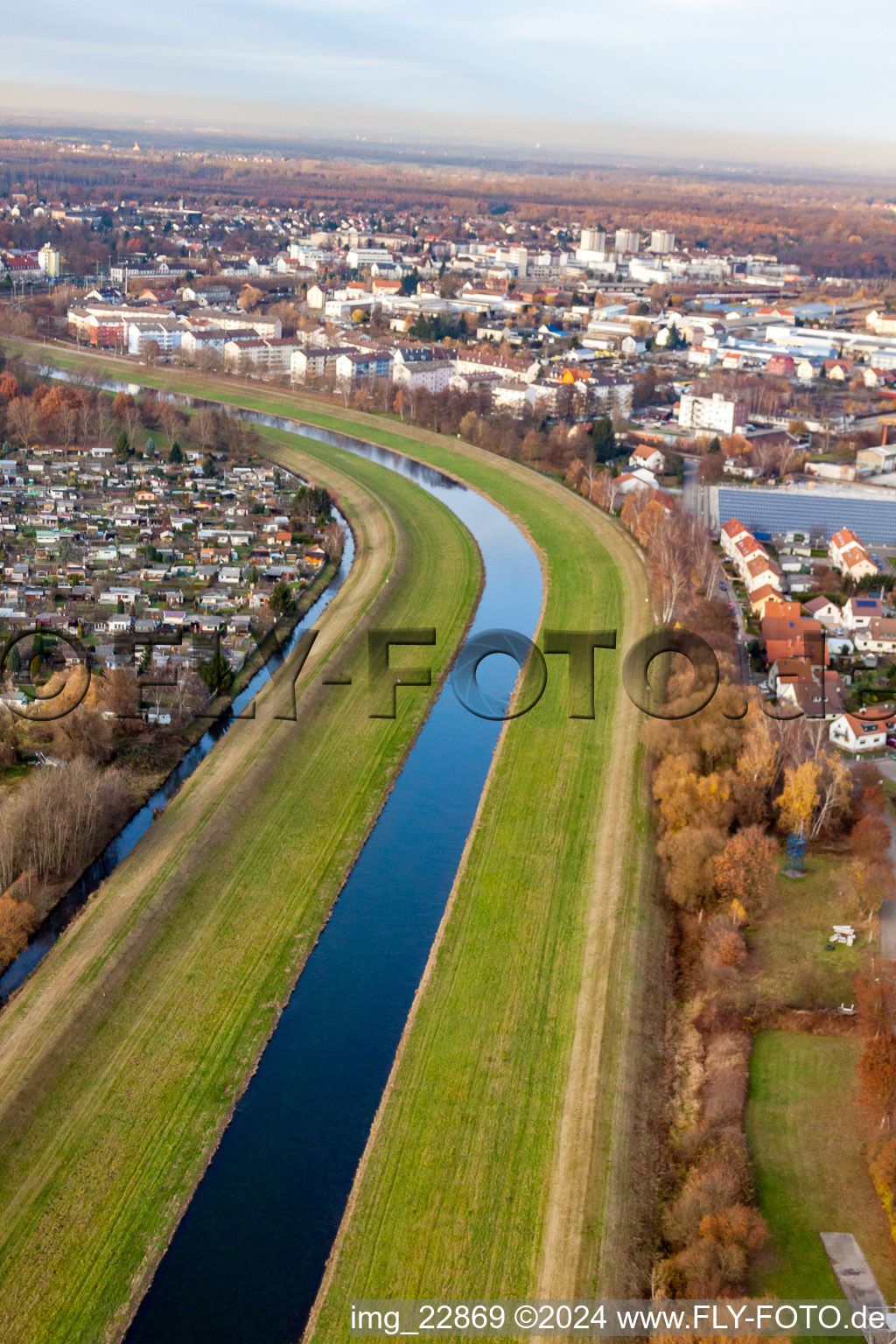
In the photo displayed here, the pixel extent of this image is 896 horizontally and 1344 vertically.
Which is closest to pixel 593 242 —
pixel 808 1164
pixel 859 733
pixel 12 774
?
pixel 859 733

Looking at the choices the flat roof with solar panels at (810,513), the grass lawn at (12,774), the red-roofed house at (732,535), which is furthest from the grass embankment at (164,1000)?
the flat roof with solar panels at (810,513)

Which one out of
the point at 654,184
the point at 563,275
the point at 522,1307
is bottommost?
the point at 522,1307

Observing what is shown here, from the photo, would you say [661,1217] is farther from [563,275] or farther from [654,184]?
[654,184]

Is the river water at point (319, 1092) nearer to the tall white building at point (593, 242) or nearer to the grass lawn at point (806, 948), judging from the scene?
the grass lawn at point (806, 948)

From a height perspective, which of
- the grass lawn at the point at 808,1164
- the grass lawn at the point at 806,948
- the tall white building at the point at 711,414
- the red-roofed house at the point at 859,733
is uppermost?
the tall white building at the point at 711,414

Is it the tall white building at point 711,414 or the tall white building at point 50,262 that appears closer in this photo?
the tall white building at point 711,414

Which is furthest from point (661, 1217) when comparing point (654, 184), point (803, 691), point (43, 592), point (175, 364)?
point (654, 184)
